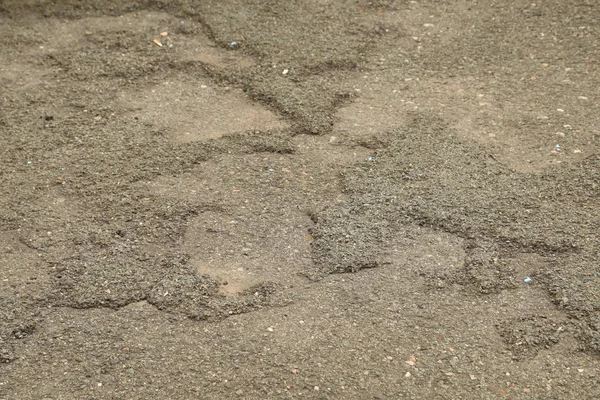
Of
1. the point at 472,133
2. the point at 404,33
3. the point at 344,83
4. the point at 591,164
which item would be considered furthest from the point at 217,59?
the point at 591,164

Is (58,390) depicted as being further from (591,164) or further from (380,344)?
(591,164)

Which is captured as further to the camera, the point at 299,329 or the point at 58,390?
the point at 299,329

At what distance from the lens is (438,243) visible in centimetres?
325

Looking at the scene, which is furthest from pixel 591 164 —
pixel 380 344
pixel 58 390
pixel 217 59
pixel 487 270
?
pixel 58 390

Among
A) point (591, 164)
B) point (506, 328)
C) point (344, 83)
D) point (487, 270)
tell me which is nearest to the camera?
point (506, 328)

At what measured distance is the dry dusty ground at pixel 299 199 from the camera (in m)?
2.78

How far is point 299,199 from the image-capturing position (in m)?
3.51

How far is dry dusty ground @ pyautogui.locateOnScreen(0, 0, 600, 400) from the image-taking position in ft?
9.13

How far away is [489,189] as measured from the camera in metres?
3.53

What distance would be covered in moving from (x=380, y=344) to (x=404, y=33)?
8.15ft

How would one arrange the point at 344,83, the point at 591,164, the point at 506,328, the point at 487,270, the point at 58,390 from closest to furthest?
the point at 58,390, the point at 506,328, the point at 487,270, the point at 591,164, the point at 344,83

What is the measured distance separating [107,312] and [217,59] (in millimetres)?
2000

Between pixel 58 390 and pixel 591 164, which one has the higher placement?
pixel 591 164

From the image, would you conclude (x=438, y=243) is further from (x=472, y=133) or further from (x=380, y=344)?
(x=472, y=133)
